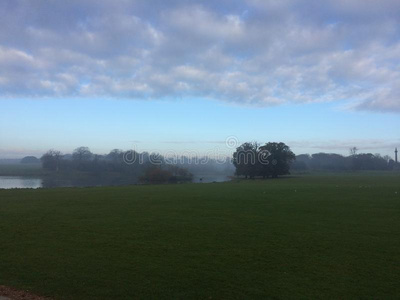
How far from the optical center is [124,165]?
3187 inches

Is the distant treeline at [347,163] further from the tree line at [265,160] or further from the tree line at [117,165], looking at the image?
the tree line at [117,165]

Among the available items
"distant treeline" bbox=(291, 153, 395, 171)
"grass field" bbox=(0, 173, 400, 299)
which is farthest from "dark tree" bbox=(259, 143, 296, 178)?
"grass field" bbox=(0, 173, 400, 299)

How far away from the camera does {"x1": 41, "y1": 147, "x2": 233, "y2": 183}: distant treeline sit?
70188 mm

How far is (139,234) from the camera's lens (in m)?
10.2

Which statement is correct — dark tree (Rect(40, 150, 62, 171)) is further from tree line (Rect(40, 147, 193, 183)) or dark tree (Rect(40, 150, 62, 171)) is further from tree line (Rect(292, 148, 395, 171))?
tree line (Rect(292, 148, 395, 171))

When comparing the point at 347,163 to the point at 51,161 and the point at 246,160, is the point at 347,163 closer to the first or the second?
the point at 246,160

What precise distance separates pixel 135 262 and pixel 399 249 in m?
6.34

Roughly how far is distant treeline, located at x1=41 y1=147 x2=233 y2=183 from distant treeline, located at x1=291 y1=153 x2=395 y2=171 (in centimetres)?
5086

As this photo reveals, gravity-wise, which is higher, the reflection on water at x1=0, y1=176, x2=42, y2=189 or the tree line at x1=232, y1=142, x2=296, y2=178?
the tree line at x1=232, y1=142, x2=296, y2=178

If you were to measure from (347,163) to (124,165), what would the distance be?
81704 mm

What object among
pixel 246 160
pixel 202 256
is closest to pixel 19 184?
pixel 246 160

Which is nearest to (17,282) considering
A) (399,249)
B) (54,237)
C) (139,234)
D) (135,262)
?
(135,262)

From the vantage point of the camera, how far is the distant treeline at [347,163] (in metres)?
118

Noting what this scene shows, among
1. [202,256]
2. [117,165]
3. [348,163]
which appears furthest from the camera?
[348,163]
